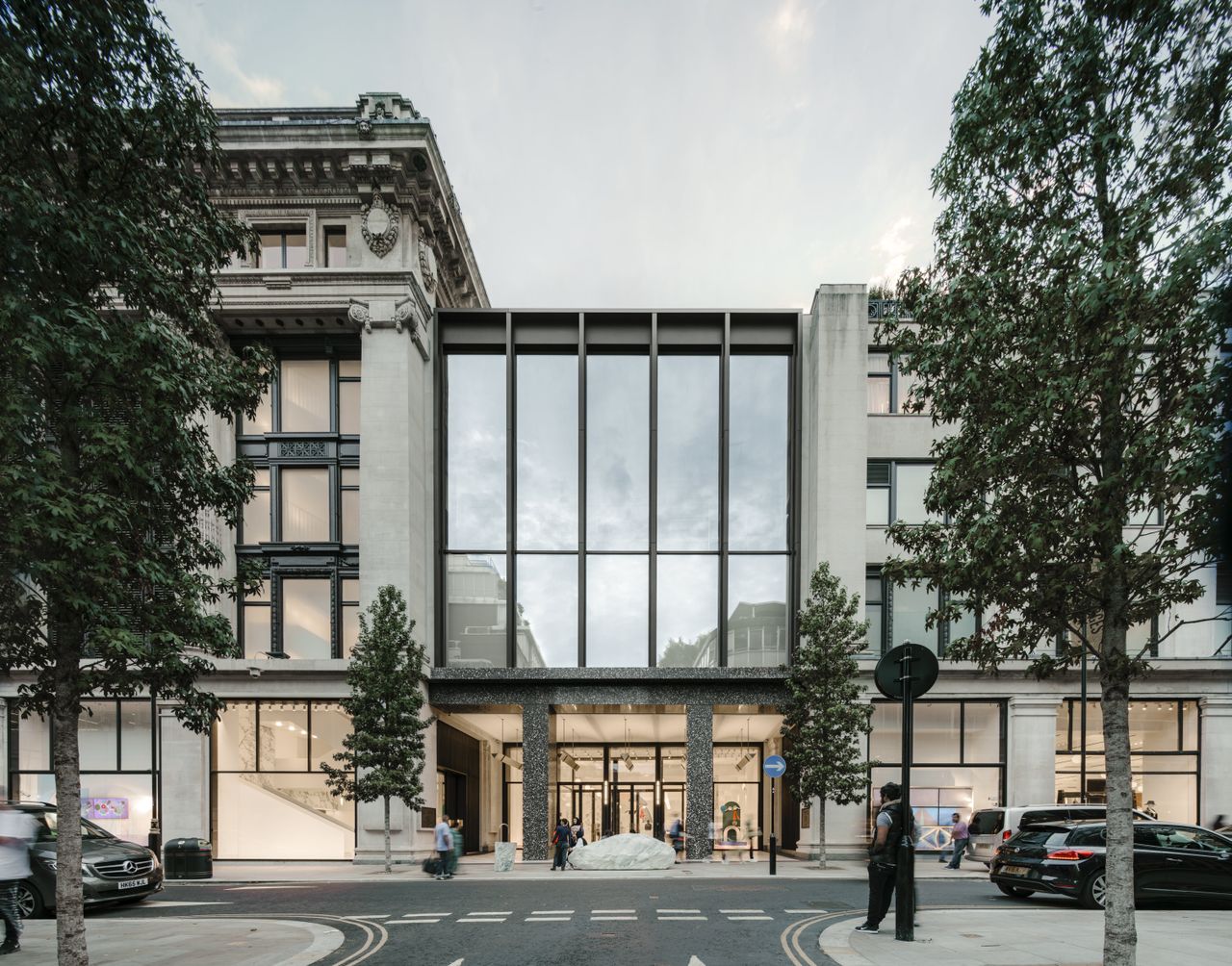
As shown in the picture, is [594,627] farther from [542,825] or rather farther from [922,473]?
[922,473]

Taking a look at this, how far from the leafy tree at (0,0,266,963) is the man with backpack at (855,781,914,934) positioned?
8.69 metres

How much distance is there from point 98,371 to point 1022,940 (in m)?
12.9

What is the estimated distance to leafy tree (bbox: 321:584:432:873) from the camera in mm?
19656

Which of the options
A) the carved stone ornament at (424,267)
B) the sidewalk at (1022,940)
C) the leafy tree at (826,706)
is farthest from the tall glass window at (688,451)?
the sidewalk at (1022,940)

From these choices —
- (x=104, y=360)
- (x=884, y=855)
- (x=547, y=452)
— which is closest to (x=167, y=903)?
(x=104, y=360)

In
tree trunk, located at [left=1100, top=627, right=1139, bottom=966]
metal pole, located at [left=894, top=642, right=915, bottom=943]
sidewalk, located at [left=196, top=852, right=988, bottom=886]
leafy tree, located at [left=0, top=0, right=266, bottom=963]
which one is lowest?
sidewalk, located at [left=196, top=852, right=988, bottom=886]

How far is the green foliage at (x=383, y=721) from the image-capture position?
1966 cm

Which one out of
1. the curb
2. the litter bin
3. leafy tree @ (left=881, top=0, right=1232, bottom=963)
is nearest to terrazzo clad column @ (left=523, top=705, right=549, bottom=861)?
the litter bin

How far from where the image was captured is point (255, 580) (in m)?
10.2

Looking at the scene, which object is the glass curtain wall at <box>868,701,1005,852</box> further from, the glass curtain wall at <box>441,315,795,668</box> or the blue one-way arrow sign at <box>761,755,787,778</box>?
the blue one-way arrow sign at <box>761,755,787,778</box>

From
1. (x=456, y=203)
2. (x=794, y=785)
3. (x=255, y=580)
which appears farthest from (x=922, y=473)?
(x=255, y=580)

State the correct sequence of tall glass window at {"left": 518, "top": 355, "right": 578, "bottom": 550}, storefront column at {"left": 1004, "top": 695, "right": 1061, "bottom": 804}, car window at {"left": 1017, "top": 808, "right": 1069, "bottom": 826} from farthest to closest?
1. tall glass window at {"left": 518, "top": 355, "right": 578, "bottom": 550}
2. storefront column at {"left": 1004, "top": 695, "right": 1061, "bottom": 804}
3. car window at {"left": 1017, "top": 808, "right": 1069, "bottom": 826}

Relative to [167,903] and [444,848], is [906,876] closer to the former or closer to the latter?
[444,848]

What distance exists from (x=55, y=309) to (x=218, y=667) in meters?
17.5
